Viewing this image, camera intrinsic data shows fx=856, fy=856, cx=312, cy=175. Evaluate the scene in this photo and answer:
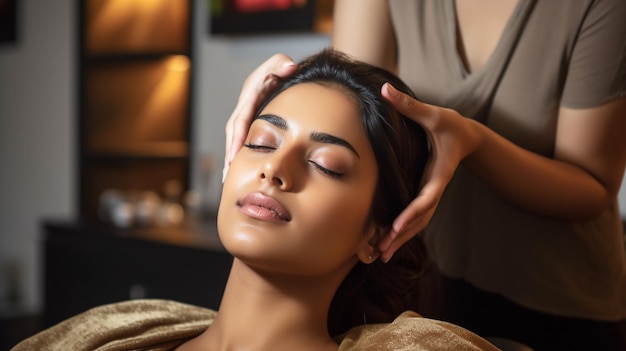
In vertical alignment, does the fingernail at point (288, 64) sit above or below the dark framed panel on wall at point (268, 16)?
above

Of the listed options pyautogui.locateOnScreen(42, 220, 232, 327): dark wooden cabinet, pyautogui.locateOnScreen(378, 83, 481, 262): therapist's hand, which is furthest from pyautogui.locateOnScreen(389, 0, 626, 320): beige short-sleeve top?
pyautogui.locateOnScreen(42, 220, 232, 327): dark wooden cabinet

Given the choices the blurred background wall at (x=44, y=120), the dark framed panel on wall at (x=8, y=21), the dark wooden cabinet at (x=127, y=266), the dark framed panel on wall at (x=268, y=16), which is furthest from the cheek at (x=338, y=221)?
the dark framed panel on wall at (x=8, y=21)

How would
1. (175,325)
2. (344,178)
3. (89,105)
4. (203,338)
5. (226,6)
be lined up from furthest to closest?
(89,105) → (226,6) → (175,325) → (203,338) → (344,178)

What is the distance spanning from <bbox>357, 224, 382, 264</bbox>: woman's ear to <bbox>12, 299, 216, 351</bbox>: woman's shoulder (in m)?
0.32

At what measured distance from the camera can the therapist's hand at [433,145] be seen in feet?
3.91

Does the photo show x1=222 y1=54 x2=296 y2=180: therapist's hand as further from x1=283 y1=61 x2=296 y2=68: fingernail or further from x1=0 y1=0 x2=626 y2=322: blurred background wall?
x1=0 y1=0 x2=626 y2=322: blurred background wall

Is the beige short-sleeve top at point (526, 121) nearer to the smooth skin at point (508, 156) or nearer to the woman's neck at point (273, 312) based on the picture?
the smooth skin at point (508, 156)

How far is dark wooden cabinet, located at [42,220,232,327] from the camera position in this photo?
3.10m

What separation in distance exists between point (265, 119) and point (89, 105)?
3111 mm

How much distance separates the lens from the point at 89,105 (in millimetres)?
4227

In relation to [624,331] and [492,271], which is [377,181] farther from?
[624,331]

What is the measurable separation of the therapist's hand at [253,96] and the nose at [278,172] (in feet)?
0.48

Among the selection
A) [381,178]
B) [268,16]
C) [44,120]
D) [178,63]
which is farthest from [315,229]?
[44,120]

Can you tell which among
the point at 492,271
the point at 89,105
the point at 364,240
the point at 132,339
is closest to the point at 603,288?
the point at 492,271
